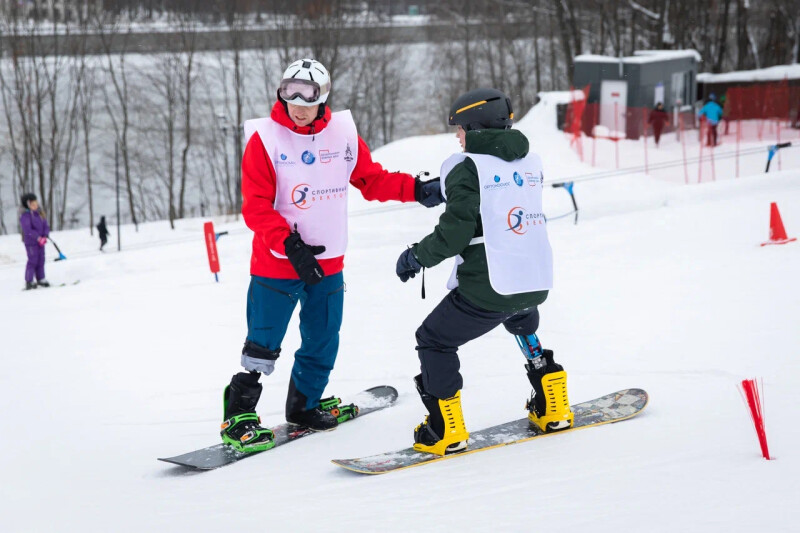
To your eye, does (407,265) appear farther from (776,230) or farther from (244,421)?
(776,230)


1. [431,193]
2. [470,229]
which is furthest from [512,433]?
[431,193]

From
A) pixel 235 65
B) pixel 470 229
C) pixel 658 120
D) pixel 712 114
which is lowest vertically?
pixel 470 229

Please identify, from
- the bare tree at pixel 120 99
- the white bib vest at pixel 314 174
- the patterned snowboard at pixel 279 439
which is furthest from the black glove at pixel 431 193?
the bare tree at pixel 120 99

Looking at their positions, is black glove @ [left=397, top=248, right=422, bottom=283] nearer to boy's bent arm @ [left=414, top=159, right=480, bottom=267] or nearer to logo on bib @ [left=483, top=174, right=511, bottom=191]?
boy's bent arm @ [left=414, top=159, right=480, bottom=267]

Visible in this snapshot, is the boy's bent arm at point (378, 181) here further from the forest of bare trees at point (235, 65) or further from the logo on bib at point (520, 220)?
the forest of bare trees at point (235, 65)

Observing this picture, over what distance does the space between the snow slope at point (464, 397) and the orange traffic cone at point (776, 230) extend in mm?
221

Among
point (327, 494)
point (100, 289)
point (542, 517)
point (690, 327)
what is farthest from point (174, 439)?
point (100, 289)

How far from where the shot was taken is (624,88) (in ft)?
72.3

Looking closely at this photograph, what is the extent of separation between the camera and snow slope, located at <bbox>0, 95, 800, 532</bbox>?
2.70 metres

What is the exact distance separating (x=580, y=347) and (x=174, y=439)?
2595 millimetres

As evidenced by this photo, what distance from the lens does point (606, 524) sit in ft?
7.83

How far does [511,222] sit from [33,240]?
9.93m

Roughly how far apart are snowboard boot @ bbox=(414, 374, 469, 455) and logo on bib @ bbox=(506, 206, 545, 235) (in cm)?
78

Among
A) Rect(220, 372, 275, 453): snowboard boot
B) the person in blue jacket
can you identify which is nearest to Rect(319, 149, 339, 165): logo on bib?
Rect(220, 372, 275, 453): snowboard boot
